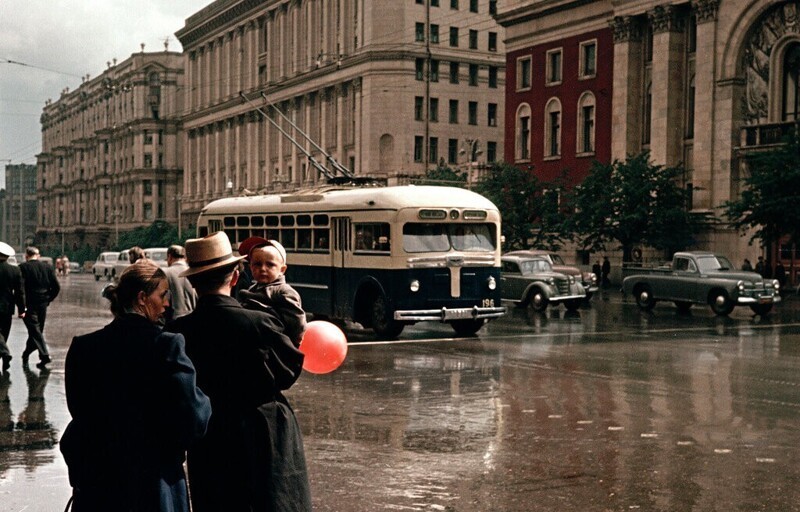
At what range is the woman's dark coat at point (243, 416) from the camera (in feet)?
16.2

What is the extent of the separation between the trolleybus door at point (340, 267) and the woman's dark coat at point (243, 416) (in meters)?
16.7

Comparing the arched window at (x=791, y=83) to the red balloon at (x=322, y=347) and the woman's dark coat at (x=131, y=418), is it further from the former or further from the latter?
the woman's dark coat at (x=131, y=418)

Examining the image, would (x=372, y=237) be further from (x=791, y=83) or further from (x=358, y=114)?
(x=358, y=114)

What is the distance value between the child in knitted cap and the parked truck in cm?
2421

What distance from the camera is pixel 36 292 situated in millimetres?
15906

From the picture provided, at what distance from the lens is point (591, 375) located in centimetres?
1529

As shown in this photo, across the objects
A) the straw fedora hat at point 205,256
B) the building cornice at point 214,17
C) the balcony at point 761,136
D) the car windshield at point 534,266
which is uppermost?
the building cornice at point 214,17

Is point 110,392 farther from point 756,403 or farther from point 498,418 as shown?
point 756,403

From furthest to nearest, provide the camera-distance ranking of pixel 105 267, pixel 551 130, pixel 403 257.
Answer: pixel 105 267 < pixel 551 130 < pixel 403 257

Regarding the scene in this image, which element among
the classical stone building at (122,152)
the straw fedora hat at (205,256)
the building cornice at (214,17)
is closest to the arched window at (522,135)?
the building cornice at (214,17)

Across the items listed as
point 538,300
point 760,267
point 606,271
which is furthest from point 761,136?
point 538,300

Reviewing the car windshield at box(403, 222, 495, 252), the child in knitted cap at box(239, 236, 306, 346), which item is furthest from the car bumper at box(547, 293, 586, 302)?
the child in knitted cap at box(239, 236, 306, 346)

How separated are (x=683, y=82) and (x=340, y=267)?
34207 mm

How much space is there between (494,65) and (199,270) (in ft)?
274
